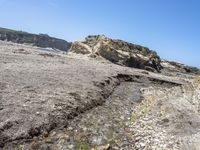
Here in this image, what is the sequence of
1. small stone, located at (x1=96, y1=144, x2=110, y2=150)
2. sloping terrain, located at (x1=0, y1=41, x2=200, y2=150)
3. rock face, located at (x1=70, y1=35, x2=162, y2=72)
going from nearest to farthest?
small stone, located at (x1=96, y1=144, x2=110, y2=150) < sloping terrain, located at (x1=0, y1=41, x2=200, y2=150) < rock face, located at (x1=70, y1=35, x2=162, y2=72)

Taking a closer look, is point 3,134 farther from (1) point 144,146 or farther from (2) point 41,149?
(1) point 144,146

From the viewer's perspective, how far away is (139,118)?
3231cm

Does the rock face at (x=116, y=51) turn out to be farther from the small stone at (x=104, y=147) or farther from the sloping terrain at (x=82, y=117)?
the small stone at (x=104, y=147)

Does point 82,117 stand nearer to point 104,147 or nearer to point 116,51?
point 104,147

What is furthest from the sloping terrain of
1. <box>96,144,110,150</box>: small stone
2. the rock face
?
the rock face

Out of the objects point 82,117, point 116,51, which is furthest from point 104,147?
point 116,51

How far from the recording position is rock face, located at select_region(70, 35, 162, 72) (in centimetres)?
10750

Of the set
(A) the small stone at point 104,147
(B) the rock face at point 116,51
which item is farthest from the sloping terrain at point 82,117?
(B) the rock face at point 116,51

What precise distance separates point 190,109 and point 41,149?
17070 mm

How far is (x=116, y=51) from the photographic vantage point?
4277 inches

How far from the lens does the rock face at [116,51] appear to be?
108 metres

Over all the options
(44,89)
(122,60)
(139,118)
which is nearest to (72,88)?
(44,89)

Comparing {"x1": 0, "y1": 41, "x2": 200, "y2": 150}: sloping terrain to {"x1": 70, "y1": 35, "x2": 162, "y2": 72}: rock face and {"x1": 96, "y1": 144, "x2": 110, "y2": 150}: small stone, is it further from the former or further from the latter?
{"x1": 70, "y1": 35, "x2": 162, "y2": 72}: rock face

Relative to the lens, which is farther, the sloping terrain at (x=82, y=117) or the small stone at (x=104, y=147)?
the sloping terrain at (x=82, y=117)
